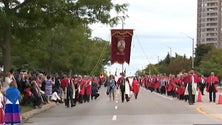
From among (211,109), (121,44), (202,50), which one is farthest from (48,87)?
(202,50)

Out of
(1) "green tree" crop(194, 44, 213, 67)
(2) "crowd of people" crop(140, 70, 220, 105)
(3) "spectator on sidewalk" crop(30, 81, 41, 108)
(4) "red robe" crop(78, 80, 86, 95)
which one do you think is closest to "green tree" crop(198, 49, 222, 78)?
(1) "green tree" crop(194, 44, 213, 67)

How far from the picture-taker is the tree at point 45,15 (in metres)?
24.1

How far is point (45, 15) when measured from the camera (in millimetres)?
24844

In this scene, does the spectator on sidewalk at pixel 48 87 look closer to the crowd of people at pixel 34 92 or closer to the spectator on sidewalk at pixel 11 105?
the crowd of people at pixel 34 92

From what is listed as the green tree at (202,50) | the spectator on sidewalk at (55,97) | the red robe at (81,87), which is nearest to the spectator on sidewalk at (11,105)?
the spectator on sidewalk at (55,97)

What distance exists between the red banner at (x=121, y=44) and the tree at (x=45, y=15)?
18693mm

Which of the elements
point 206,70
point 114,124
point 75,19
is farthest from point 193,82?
point 206,70

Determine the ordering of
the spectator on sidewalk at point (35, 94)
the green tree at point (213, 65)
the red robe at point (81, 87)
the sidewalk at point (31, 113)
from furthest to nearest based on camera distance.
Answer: the green tree at point (213, 65)
the red robe at point (81, 87)
the spectator on sidewalk at point (35, 94)
the sidewalk at point (31, 113)

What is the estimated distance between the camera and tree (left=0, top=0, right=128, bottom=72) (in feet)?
78.9

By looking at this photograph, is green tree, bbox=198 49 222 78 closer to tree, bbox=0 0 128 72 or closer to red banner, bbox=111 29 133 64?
red banner, bbox=111 29 133 64

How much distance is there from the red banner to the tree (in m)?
18.7

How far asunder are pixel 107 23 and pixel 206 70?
8020 cm

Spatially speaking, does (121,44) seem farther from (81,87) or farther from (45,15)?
(45,15)

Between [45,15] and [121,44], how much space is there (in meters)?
21.3
